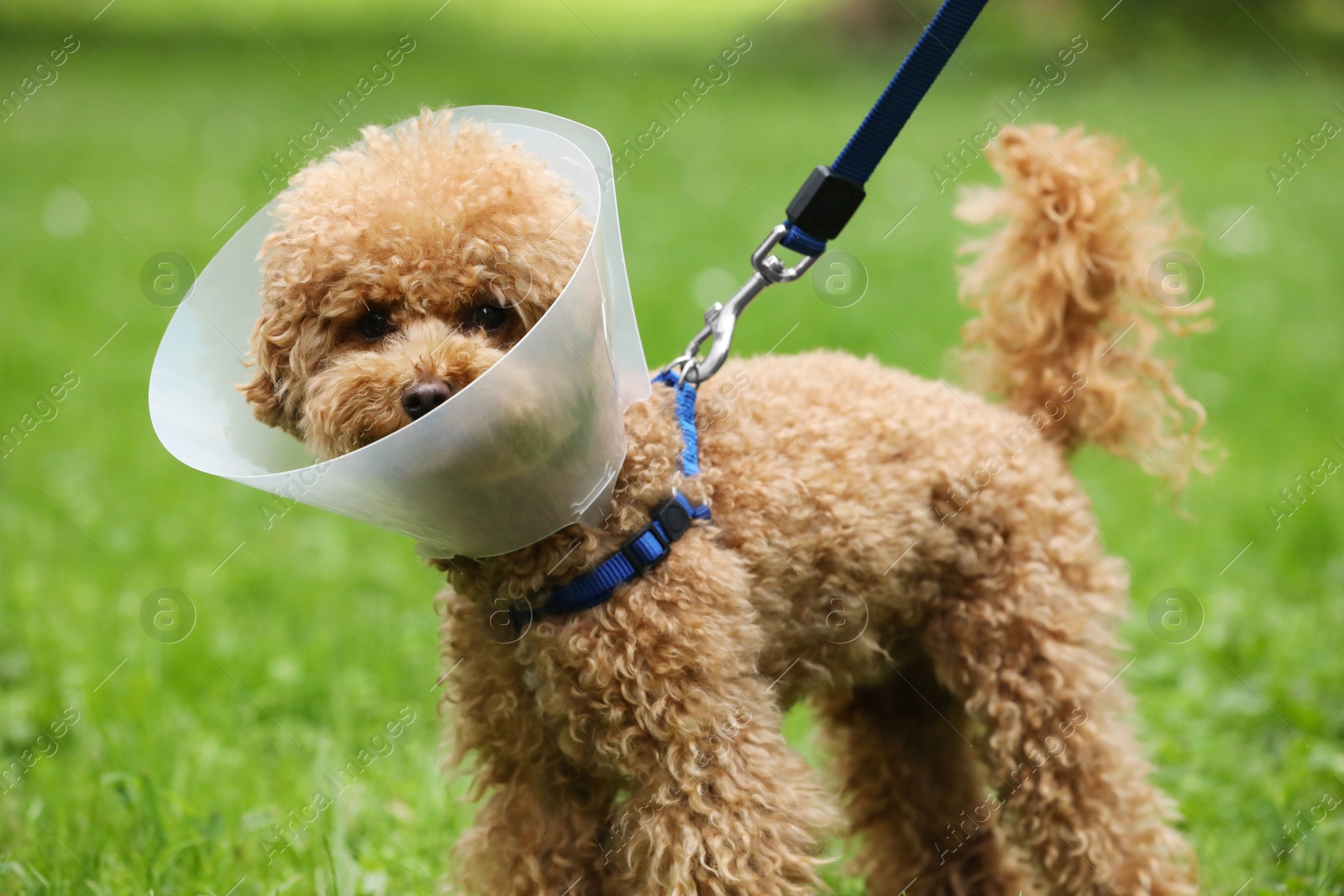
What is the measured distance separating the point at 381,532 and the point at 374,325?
3.18 meters

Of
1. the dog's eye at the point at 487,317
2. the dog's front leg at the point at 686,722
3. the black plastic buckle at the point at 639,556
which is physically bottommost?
the dog's front leg at the point at 686,722

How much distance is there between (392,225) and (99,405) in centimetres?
508

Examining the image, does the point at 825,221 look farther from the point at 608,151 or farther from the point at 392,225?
the point at 392,225

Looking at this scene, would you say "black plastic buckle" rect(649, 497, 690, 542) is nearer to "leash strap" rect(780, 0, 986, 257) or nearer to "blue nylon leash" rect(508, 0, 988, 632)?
"blue nylon leash" rect(508, 0, 988, 632)

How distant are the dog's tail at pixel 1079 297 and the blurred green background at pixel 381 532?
97cm

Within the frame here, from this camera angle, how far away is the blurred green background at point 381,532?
3.22 meters

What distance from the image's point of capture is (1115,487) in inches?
218

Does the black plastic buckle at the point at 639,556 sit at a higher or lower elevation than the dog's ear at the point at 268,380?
higher

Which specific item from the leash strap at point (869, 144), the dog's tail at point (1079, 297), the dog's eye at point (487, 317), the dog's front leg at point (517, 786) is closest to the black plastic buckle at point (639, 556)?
the dog's front leg at point (517, 786)

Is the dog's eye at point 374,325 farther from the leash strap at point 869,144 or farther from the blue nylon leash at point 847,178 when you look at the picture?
the leash strap at point 869,144

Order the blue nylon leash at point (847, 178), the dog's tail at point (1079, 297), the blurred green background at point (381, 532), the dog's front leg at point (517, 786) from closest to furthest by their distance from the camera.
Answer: the dog's front leg at point (517, 786), the blue nylon leash at point (847, 178), the dog's tail at point (1079, 297), the blurred green background at point (381, 532)

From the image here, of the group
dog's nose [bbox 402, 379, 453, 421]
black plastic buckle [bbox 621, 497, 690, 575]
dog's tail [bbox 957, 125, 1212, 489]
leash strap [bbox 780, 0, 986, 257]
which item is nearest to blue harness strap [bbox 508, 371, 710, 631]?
black plastic buckle [bbox 621, 497, 690, 575]

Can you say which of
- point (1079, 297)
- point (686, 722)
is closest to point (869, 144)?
point (1079, 297)

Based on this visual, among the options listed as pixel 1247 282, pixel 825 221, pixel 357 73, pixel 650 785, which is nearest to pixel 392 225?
pixel 825 221
